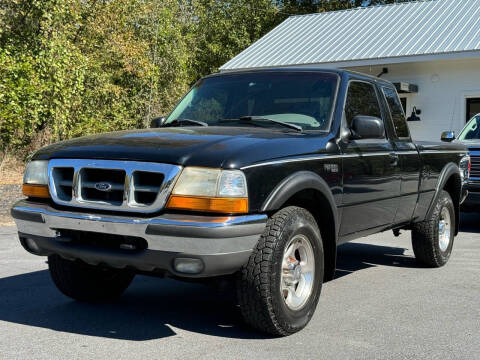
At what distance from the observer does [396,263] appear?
7465 mm

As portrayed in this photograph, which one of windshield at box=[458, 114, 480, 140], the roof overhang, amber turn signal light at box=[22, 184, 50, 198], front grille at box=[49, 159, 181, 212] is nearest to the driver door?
front grille at box=[49, 159, 181, 212]

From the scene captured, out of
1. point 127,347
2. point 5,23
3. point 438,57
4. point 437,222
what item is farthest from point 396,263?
point 5,23

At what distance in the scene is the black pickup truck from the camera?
3.93 m

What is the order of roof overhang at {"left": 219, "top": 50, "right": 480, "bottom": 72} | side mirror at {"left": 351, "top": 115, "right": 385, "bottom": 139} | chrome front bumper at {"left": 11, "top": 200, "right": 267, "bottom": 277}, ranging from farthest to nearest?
roof overhang at {"left": 219, "top": 50, "right": 480, "bottom": 72} < side mirror at {"left": 351, "top": 115, "right": 385, "bottom": 139} < chrome front bumper at {"left": 11, "top": 200, "right": 267, "bottom": 277}

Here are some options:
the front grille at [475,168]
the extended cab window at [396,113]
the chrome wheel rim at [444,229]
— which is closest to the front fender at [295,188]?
the extended cab window at [396,113]

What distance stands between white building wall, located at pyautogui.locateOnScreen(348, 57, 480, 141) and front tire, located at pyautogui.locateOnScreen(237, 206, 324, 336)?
564 inches

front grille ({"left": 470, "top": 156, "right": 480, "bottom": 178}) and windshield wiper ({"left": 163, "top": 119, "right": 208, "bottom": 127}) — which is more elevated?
windshield wiper ({"left": 163, "top": 119, "right": 208, "bottom": 127})

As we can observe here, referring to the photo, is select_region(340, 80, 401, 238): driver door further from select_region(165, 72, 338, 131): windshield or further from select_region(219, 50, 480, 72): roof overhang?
select_region(219, 50, 480, 72): roof overhang

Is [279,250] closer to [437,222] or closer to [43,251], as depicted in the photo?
[43,251]

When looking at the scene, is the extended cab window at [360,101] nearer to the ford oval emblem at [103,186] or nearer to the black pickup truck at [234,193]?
the black pickup truck at [234,193]

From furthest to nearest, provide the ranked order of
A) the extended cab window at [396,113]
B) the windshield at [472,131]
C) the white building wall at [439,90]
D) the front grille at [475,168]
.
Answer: the white building wall at [439,90], the windshield at [472,131], the front grille at [475,168], the extended cab window at [396,113]

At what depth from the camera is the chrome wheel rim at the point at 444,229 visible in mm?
7258

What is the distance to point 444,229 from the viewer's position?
7.34 meters

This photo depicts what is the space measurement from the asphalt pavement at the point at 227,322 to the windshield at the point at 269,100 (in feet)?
5.07
